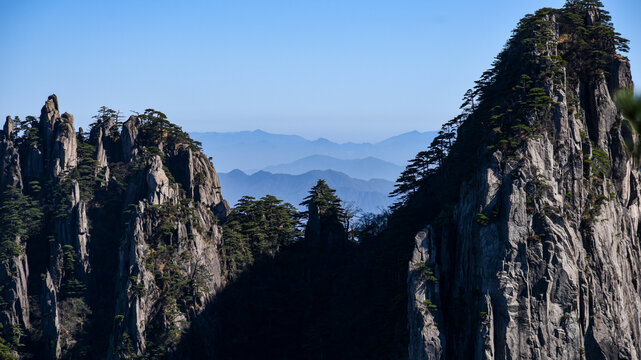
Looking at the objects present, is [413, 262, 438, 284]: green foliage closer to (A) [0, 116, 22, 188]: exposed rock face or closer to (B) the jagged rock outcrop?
(B) the jagged rock outcrop

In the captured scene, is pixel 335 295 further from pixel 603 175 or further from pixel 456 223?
pixel 603 175

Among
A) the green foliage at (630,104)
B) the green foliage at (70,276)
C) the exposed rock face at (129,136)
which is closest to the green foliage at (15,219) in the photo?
the green foliage at (70,276)

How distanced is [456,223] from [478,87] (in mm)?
25685

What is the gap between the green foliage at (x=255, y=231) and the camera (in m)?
82.2

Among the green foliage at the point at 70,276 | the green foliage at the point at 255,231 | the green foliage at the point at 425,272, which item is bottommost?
the green foliage at the point at 425,272

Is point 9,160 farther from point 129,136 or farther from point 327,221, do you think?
point 327,221

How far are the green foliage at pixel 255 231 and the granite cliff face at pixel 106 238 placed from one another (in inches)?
88.8

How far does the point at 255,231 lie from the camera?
275ft

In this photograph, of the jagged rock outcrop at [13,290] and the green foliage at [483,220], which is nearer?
the green foliage at [483,220]

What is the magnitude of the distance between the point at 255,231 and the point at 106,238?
73.8ft

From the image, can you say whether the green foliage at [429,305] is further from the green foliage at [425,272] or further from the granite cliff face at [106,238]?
the granite cliff face at [106,238]

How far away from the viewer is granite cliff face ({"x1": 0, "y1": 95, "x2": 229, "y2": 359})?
7488 cm

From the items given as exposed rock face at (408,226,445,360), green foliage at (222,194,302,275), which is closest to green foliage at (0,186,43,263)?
green foliage at (222,194,302,275)

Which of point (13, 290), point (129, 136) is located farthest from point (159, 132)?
point (13, 290)
